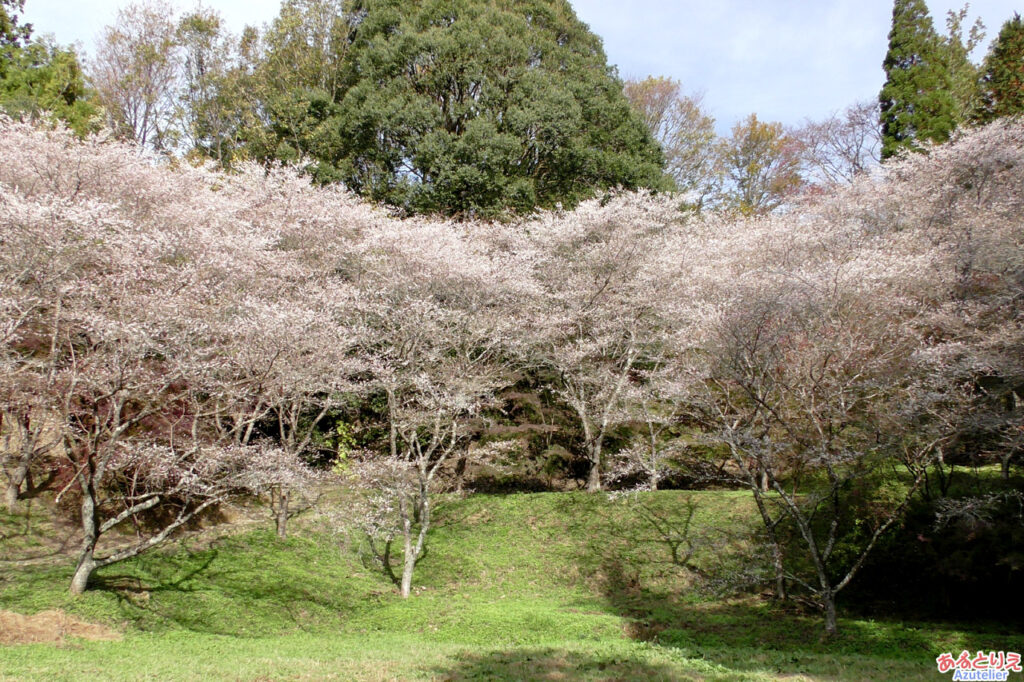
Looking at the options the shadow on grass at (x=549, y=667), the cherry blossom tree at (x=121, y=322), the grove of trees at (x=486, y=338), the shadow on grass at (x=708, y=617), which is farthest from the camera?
the grove of trees at (x=486, y=338)

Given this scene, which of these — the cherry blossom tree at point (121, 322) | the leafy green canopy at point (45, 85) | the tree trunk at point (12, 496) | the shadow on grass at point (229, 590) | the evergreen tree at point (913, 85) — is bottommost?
the shadow on grass at point (229, 590)

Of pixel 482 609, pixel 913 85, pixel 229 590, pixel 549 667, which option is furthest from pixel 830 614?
pixel 913 85

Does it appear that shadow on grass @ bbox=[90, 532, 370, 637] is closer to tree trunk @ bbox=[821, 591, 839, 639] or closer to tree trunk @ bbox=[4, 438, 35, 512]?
tree trunk @ bbox=[4, 438, 35, 512]

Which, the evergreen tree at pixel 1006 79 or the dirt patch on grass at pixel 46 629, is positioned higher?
the evergreen tree at pixel 1006 79

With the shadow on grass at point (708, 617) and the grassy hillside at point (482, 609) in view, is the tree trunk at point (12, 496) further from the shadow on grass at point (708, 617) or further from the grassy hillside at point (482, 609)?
the shadow on grass at point (708, 617)

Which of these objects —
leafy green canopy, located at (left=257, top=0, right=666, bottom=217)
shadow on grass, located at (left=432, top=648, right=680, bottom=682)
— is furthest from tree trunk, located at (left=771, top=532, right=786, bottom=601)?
leafy green canopy, located at (left=257, top=0, right=666, bottom=217)

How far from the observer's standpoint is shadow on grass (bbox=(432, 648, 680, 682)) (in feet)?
25.5

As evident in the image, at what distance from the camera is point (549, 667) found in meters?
8.28

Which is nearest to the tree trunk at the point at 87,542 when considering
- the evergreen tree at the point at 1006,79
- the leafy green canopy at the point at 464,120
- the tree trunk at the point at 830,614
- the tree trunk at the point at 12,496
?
the tree trunk at the point at 12,496

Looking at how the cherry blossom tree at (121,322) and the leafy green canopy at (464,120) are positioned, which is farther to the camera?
the leafy green canopy at (464,120)

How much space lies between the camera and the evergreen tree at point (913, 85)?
21828mm

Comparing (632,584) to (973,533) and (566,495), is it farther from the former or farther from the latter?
(973,533)

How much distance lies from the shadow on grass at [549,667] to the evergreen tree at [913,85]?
20234 mm

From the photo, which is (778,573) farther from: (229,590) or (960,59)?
(960,59)
